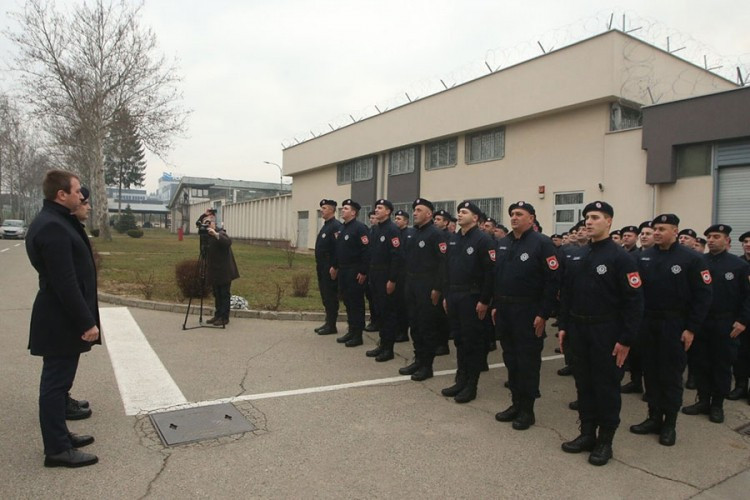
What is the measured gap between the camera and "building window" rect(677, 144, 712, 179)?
1178 cm

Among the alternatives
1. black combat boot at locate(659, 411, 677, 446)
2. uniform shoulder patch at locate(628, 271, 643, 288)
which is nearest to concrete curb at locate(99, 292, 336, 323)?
black combat boot at locate(659, 411, 677, 446)

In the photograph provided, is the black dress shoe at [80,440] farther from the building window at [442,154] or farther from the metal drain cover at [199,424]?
the building window at [442,154]

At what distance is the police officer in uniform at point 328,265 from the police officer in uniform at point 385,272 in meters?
0.91

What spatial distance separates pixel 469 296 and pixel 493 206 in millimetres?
13038

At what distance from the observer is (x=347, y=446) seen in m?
4.07

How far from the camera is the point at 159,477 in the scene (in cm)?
348

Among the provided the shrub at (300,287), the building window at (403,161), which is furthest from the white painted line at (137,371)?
the building window at (403,161)

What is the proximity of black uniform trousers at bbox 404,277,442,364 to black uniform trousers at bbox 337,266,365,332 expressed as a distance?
1.48 meters

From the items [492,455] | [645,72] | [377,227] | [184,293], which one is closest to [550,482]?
[492,455]

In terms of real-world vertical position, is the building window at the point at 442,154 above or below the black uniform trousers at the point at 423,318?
above

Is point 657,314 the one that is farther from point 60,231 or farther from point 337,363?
point 60,231

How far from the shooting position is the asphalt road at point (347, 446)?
3438 millimetres

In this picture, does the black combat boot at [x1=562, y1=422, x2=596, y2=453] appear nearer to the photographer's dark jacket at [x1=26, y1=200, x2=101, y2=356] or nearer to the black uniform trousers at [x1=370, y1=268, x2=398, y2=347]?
the black uniform trousers at [x1=370, y1=268, x2=398, y2=347]

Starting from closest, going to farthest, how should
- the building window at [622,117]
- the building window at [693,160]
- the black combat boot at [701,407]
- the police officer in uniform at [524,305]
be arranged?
the police officer in uniform at [524,305], the black combat boot at [701,407], the building window at [693,160], the building window at [622,117]
